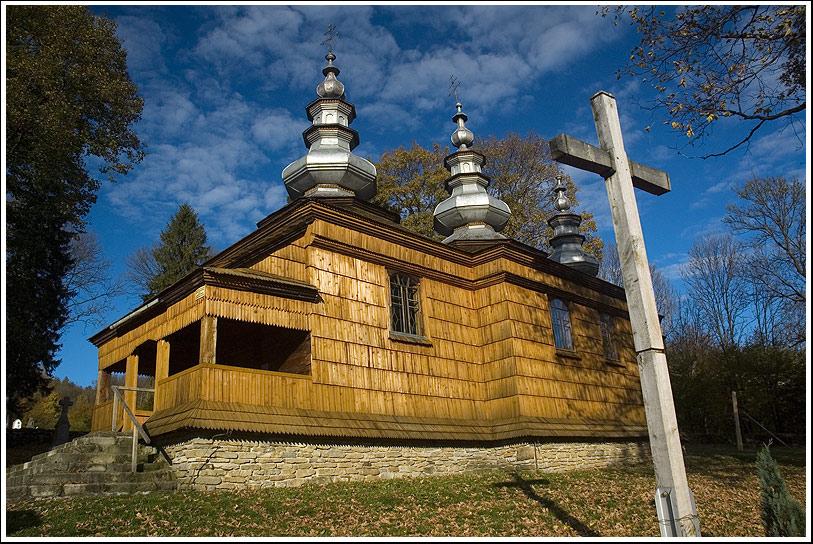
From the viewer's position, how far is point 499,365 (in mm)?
16141

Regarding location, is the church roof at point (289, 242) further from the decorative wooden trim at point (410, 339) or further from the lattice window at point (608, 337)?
the decorative wooden trim at point (410, 339)

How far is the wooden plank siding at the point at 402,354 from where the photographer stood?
12.1 metres

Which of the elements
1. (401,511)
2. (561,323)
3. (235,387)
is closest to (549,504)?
(401,511)

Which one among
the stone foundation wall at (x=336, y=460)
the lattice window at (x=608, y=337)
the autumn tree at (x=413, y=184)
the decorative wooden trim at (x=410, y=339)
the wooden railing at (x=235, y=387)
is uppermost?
the autumn tree at (x=413, y=184)

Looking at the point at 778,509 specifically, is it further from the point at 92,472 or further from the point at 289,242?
the point at 289,242

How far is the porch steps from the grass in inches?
15.2

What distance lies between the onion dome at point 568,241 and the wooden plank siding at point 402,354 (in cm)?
701

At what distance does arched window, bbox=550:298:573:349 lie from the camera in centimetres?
1788

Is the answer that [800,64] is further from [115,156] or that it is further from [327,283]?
[115,156]

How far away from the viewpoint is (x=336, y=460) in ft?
40.7

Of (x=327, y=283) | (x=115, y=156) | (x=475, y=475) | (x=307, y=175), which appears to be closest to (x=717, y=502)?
(x=475, y=475)

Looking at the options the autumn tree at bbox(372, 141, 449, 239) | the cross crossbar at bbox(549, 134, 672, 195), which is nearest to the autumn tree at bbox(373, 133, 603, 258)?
the autumn tree at bbox(372, 141, 449, 239)

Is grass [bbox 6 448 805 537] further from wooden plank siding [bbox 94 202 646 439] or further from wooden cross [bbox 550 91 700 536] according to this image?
wooden cross [bbox 550 91 700 536]

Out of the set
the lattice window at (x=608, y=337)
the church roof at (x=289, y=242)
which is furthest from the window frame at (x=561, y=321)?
the lattice window at (x=608, y=337)
